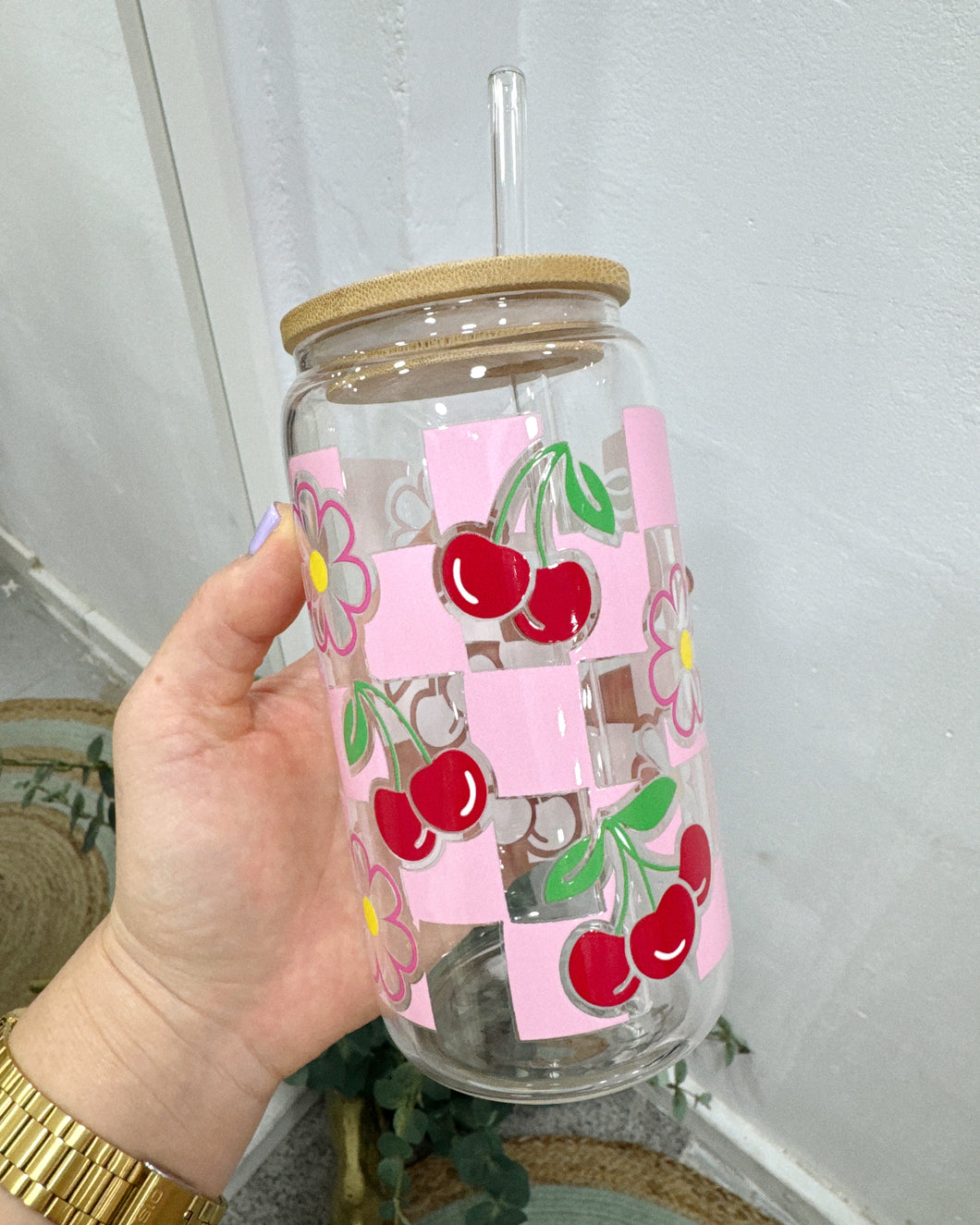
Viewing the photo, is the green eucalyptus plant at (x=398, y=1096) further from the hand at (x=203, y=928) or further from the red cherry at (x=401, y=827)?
the red cherry at (x=401, y=827)

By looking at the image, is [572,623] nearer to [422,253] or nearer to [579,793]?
[579,793]

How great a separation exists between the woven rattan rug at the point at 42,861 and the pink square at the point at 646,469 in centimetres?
54

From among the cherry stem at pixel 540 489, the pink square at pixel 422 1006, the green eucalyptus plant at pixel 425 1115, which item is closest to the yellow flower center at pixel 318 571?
the cherry stem at pixel 540 489

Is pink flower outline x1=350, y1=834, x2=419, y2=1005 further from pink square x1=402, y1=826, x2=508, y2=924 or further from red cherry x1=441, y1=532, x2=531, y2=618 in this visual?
red cherry x1=441, y1=532, x2=531, y2=618

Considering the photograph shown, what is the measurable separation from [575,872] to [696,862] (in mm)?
71

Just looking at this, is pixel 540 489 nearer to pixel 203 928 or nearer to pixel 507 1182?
pixel 203 928

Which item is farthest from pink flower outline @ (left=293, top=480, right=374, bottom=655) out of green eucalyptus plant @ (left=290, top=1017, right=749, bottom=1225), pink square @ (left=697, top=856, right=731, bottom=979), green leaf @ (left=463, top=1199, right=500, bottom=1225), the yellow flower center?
green leaf @ (left=463, top=1199, right=500, bottom=1225)

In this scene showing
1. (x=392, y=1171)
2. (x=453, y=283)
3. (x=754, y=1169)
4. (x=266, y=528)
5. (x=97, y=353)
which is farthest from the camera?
(x=754, y=1169)

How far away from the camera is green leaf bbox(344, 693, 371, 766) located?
0.41m

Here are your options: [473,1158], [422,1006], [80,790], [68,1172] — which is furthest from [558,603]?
[473,1158]

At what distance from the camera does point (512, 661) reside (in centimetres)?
39

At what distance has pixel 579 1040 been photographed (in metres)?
0.43

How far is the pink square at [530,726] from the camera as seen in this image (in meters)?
0.37

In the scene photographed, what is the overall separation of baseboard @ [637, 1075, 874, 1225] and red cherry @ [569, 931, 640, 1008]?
0.64 metres
